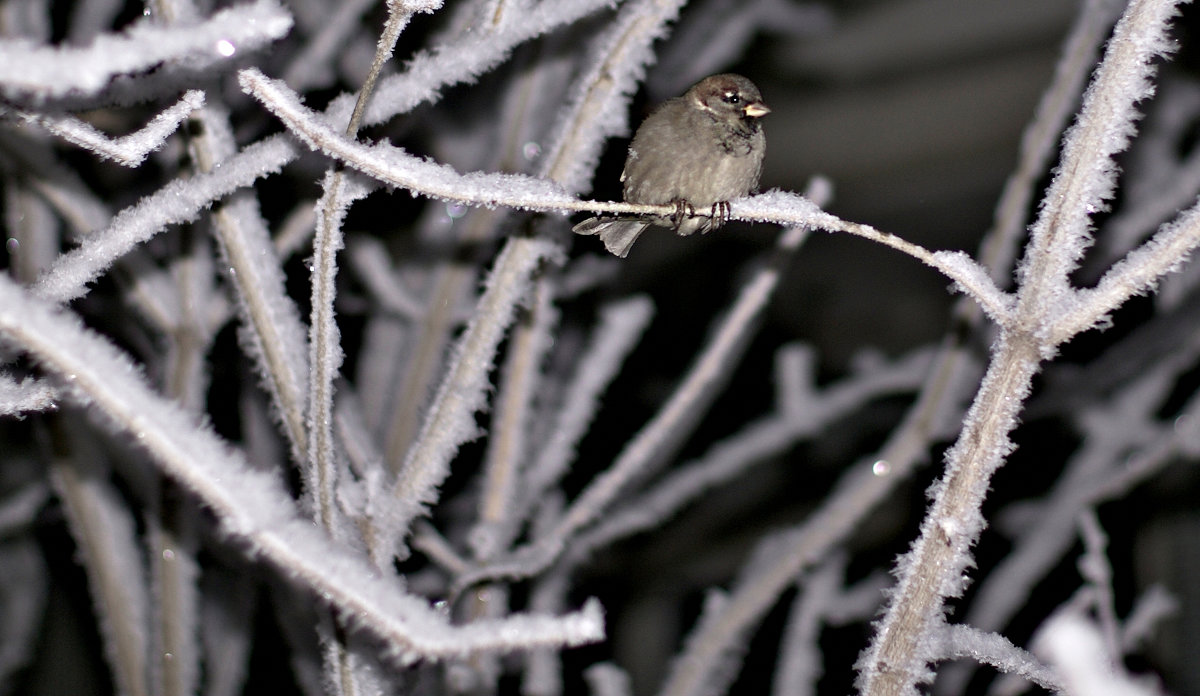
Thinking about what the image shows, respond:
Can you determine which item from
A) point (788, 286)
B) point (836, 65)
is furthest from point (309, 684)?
point (836, 65)

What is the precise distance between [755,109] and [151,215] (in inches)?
61.9

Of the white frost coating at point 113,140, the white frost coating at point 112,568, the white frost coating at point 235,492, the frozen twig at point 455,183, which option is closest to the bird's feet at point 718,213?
the frozen twig at point 455,183

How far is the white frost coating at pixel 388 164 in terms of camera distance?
1119mm

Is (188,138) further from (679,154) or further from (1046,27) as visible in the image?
(1046,27)

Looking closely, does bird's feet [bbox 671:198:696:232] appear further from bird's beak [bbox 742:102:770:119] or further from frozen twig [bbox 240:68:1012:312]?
frozen twig [bbox 240:68:1012:312]

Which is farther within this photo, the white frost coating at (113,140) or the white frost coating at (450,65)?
the white frost coating at (450,65)

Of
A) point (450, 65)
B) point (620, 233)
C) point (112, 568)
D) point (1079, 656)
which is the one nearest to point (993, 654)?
point (1079, 656)

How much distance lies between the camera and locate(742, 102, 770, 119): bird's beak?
7.75 feet

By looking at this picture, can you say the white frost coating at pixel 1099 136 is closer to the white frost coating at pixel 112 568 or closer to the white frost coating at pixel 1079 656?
the white frost coating at pixel 1079 656

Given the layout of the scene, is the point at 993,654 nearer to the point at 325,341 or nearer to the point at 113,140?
the point at 325,341

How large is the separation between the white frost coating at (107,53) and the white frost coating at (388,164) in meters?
0.25

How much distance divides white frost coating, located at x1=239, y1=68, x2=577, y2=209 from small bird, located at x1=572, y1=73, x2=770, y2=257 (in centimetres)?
118

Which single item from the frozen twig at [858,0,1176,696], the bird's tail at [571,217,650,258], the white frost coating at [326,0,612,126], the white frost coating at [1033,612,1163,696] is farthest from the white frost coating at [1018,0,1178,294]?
the bird's tail at [571,217,650,258]

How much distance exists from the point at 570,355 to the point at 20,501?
174 cm
